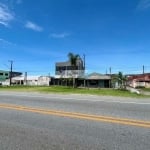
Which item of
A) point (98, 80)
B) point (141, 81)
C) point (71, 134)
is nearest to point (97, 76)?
point (98, 80)

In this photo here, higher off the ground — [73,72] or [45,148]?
[73,72]

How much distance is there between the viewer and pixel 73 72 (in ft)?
234

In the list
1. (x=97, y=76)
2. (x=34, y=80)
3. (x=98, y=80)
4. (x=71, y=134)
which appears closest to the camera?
(x=71, y=134)

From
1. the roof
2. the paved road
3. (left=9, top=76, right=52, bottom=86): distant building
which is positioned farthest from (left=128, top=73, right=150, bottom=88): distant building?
the paved road

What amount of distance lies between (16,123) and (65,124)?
4.53 feet

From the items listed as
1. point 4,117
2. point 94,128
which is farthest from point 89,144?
point 4,117

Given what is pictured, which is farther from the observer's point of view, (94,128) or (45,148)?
(94,128)

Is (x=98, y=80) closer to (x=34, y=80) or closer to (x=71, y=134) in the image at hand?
(x=34, y=80)

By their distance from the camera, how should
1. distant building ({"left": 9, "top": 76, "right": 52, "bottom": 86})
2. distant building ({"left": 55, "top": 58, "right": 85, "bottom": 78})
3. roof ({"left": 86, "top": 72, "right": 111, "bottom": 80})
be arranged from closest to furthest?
roof ({"left": 86, "top": 72, "right": 111, "bottom": 80}) → distant building ({"left": 55, "top": 58, "right": 85, "bottom": 78}) → distant building ({"left": 9, "top": 76, "right": 52, "bottom": 86})

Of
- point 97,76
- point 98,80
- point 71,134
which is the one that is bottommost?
point 71,134

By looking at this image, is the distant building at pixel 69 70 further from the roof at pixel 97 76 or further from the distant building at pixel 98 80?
the distant building at pixel 98 80

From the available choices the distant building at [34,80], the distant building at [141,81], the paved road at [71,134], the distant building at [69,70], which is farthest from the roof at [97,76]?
the paved road at [71,134]

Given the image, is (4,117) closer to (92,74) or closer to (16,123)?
(16,123)

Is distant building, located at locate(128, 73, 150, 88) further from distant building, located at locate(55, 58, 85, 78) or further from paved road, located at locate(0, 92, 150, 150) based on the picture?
paved road, located at locate(0, 92, 150, 150)
